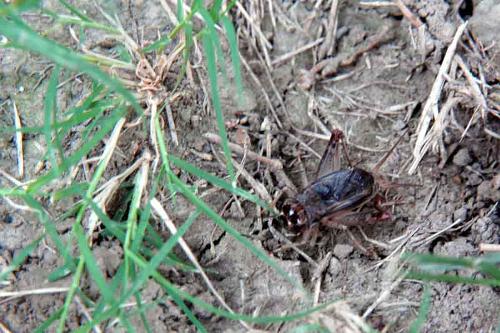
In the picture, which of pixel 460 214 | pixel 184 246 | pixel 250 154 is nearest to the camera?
pixel 184 246

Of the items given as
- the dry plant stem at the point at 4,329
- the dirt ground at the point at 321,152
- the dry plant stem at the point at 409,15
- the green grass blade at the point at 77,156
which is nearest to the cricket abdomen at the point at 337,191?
the dirt ground at the point at 321,152

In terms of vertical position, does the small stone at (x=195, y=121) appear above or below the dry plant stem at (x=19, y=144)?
below

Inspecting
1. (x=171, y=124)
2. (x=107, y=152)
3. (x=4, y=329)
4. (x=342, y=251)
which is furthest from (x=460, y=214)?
(x=4, y=329)

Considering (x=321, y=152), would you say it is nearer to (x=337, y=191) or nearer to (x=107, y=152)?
(x=337, y=191)

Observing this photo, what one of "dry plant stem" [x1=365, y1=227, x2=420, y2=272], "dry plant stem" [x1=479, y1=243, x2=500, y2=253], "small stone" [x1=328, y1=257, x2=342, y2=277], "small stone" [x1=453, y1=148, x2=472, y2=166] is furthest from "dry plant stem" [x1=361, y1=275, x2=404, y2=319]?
"small stone" [x1=453, y1=148, x2=472, y2=166]

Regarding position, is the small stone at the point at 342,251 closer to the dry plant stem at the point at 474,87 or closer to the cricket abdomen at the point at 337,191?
the cricket abdomen at the point at 337,191

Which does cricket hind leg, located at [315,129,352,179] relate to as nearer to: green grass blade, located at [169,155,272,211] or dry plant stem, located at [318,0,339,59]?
dry plant stem, located at [318,0,339,59]
